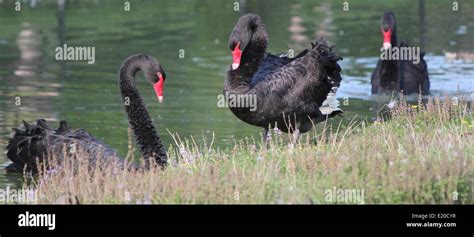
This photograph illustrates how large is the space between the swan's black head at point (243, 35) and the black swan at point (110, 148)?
1.22 m

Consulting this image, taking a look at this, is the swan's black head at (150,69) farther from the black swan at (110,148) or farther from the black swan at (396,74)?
the black swan at (396,74)

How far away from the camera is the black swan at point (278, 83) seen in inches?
493

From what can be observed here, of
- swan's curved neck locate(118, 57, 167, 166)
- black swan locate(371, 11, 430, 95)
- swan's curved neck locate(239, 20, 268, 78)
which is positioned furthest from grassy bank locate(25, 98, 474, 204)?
black swan locate(371, 11, 430, 95)

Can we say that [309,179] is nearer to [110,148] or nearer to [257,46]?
[110,148]

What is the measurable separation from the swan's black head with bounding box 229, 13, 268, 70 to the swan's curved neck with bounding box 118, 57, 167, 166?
1244 mm

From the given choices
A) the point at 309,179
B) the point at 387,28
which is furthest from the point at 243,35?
the point at 387,28

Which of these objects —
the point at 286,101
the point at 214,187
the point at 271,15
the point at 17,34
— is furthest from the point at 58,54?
the point at 214,187

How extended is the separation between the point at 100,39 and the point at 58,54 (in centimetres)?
240

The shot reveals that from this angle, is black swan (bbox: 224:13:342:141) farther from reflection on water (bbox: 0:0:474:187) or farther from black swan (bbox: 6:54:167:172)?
reflection on water (bbox: 0:0:474:187)

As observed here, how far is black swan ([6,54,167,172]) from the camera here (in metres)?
11.3

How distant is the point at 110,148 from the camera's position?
11805 mm

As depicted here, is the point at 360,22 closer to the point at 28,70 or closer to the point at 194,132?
the point at 28,70

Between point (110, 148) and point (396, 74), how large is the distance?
687cm

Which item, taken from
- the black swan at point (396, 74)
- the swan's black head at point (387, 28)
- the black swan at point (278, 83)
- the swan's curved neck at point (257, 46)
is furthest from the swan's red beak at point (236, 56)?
the black swan at point (396, 74)
